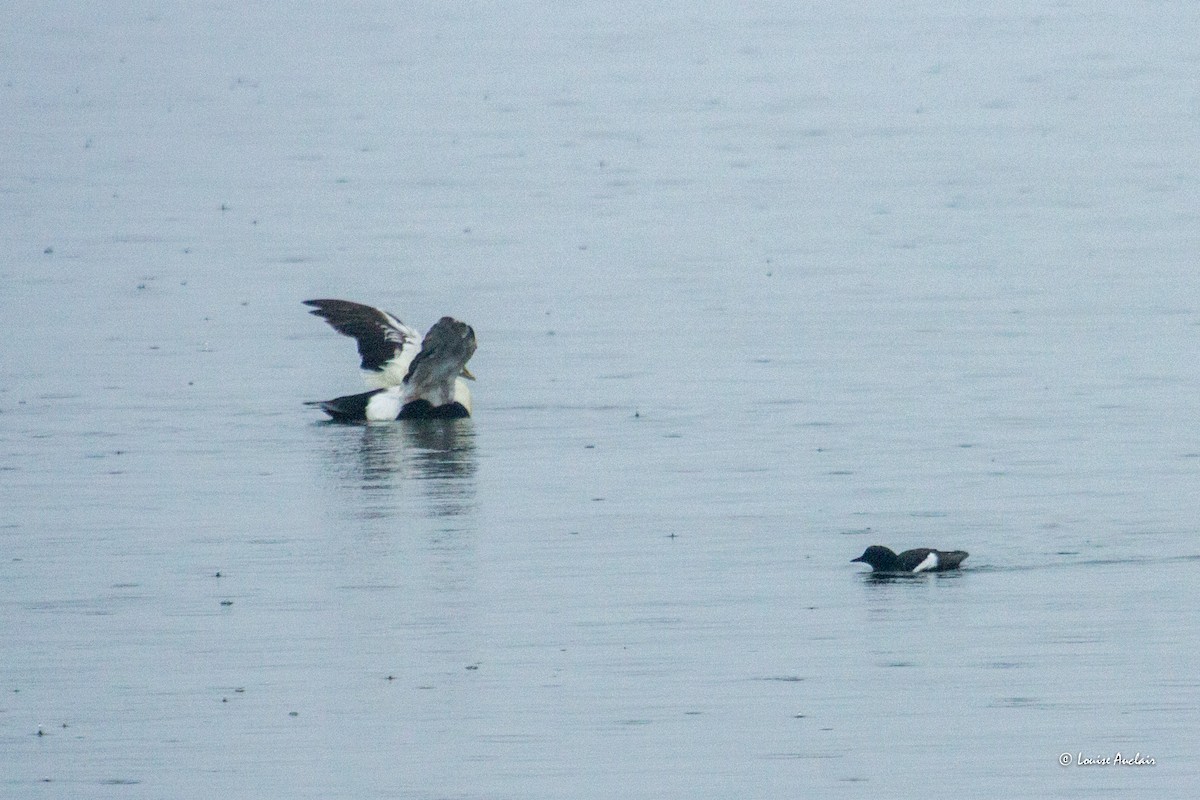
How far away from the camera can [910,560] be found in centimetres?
1077

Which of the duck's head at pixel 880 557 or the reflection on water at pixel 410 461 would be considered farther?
the reflection on water at pixel 410 461

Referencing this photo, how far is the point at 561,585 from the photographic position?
1088cm

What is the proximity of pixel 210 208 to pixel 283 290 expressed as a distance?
4753 millimetres

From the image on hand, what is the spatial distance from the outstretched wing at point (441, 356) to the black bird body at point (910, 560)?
15.4 ft

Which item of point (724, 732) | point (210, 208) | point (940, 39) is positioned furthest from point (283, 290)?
point (940, 39)

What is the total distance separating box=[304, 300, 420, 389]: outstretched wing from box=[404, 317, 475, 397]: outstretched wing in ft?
1.04

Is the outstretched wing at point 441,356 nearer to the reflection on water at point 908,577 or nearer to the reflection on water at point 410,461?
the reflection on water at point 410,461

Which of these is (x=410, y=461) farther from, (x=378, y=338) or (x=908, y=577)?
(x=908, y=577)

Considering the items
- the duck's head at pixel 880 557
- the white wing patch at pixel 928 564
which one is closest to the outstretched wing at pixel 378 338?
the duck's head at pixel 880 557

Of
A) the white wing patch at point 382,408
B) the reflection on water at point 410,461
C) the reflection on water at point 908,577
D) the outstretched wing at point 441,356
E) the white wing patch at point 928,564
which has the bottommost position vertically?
the reflection on water at point 908,577

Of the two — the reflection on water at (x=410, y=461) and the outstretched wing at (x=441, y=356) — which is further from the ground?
the outstretched wing at (x=441, y=356)

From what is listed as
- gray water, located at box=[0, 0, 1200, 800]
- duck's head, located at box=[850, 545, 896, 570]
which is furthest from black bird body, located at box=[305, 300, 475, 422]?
duck's head, located at box=[850, 545, 896, 570]

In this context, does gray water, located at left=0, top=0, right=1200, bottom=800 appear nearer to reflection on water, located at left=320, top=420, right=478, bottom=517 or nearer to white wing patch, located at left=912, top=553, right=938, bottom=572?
reflection on water, located at left=320, top=420, right=478, bottom=517

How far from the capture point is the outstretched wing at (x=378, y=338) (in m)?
15.9
